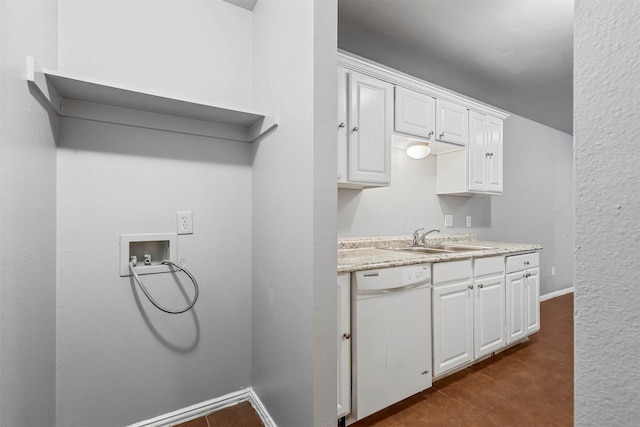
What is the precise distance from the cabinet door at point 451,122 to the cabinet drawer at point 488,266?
101cm

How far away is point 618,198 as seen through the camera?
1.08ft

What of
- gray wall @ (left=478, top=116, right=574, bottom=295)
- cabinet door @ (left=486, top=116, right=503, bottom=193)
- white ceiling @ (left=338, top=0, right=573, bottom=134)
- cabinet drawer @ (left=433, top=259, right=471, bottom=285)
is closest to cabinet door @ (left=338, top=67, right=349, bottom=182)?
white ceiling @ (left=338, top=0, right=573, bottom=134)

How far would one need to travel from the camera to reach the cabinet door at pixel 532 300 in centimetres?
255

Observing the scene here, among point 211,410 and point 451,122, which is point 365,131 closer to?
point 451,122

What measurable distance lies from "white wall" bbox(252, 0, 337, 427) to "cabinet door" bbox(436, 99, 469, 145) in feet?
4.80

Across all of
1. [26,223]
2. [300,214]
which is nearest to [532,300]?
[300,214]

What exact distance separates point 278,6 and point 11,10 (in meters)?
1.02

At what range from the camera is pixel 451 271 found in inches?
76.5

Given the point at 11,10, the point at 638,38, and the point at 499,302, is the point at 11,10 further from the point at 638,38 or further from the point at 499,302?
the point at 499,302

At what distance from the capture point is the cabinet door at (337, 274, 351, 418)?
1466 mm

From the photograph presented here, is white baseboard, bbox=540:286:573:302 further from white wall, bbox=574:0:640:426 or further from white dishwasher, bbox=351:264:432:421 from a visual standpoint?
white wall, bbox=574:0:640:426

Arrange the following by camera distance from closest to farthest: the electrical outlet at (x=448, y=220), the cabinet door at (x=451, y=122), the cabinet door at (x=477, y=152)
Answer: the cabinet door at (x=451, y=122)
the cabinet door at (x=477, y=152)
the electrical outlet at (x=448, y=220)

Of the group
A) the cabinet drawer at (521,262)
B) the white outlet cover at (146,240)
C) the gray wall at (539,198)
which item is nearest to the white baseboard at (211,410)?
the white outlet cover at (146,240)

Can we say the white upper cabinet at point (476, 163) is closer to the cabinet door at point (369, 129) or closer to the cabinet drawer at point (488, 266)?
the cabinet drawer at point (488, 266)
